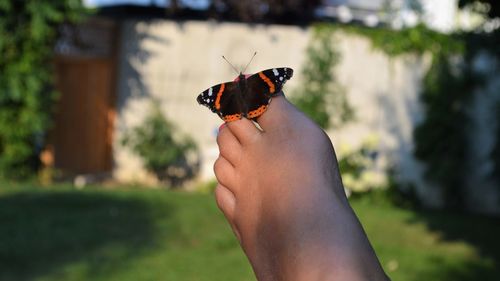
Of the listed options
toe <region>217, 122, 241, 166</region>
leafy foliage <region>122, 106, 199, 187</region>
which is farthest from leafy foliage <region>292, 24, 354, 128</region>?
toe <region>217, 122, 241, 166</region>

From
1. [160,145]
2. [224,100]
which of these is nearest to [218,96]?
[224,100]

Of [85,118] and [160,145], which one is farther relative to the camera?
[85,118]

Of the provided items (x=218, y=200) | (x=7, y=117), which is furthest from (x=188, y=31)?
(x=218, y=200)

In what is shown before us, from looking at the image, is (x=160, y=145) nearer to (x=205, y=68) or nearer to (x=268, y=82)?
(x=205, y=68)

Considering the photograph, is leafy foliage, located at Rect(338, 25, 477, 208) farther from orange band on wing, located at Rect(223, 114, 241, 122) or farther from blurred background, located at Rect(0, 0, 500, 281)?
orange band on wing, located at Rect(223, 114, 241, 122)

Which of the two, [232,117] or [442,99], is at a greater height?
[232,117]
